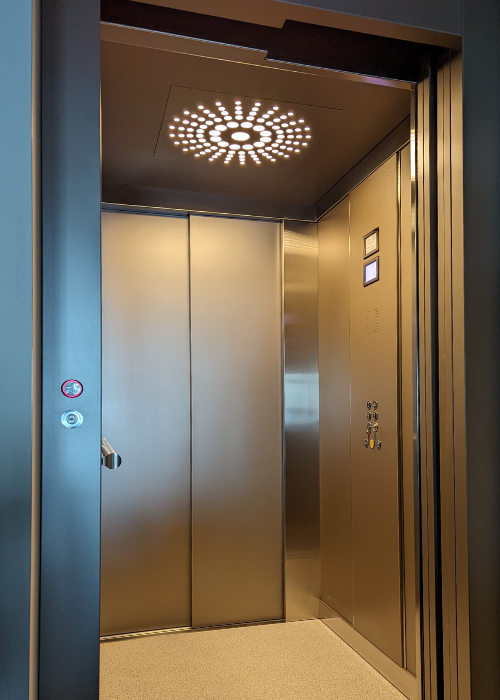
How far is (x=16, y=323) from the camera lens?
3.84 feet

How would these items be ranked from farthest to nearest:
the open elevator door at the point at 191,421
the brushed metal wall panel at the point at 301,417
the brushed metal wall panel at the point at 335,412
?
the brushed metal wall panel at the point at 301,417, the open elevator door at the point at 191,421, the brushed metal wall panel at the point at 335,412

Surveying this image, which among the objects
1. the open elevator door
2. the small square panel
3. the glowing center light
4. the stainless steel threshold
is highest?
the glowing center light

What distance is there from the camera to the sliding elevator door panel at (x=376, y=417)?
235 cm

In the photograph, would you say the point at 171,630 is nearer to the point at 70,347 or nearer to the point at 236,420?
the point at 236,420

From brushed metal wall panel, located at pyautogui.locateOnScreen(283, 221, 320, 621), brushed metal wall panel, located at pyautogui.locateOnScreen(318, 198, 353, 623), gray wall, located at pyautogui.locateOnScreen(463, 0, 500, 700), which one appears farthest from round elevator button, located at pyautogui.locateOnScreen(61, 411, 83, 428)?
brushed metal wall panel, located at pyautogui.locateOnScreen(283, 221, 320, 621)

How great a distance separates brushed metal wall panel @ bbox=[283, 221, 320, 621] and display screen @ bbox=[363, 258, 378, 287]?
57 centimetres

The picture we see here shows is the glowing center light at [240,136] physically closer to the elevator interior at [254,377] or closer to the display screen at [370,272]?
the elevator interior at [254,377]

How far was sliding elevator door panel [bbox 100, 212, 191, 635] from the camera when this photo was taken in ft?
9.48

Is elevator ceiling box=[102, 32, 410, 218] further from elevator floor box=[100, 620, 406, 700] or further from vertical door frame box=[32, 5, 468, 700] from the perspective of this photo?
elevator floor box=[100, 620, 406, 700]

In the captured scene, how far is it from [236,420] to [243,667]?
1154 mm

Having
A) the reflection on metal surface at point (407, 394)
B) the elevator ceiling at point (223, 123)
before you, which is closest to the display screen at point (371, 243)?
the reflection on metal surface at point (407, 394)

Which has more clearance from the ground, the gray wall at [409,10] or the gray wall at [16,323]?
the gray wall at [409,10]

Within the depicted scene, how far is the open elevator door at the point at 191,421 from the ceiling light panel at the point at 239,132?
565mm

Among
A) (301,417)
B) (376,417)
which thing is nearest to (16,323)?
(376,417)
